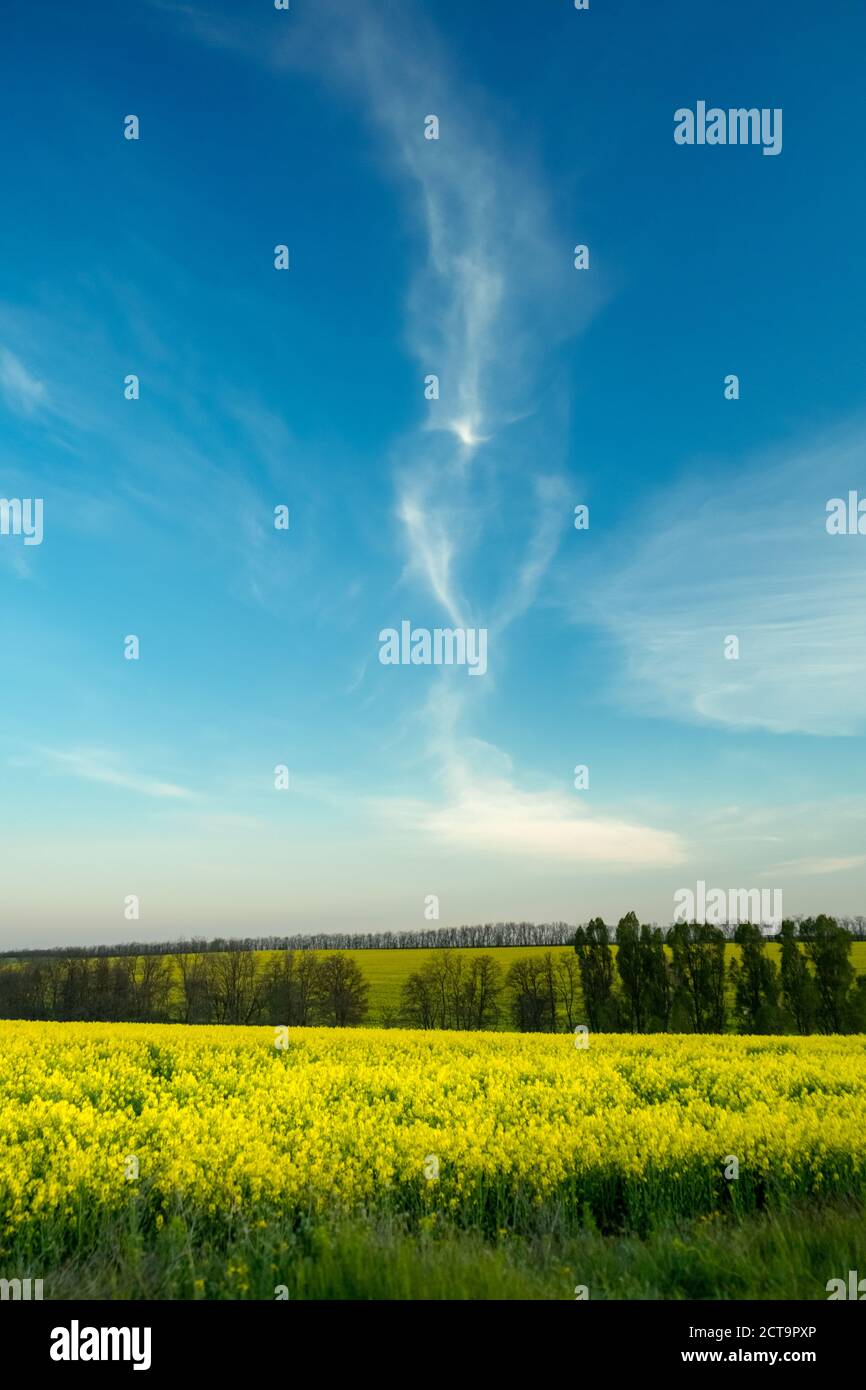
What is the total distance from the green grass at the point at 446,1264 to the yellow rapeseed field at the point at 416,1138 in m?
0.86

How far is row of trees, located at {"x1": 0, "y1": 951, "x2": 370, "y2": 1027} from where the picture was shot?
6331 cm

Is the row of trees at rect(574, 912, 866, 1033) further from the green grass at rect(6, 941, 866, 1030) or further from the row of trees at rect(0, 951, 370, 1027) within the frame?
the row of trees at rect(0, 951, 370, 1027)

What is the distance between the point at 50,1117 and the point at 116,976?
229 ft

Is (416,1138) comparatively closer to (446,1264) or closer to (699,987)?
(446,1264)

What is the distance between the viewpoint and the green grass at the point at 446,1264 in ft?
16.7

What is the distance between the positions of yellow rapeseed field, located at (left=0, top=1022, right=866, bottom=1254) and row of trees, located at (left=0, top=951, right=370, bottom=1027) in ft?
172

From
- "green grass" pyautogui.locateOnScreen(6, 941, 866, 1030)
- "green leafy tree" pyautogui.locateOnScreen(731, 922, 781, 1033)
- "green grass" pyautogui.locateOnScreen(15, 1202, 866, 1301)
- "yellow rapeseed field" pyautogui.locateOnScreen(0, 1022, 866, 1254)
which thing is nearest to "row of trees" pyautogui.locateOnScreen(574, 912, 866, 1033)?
"green leafy tree" pyautogui.locateOnScreen(731, 922, 781, 1033)

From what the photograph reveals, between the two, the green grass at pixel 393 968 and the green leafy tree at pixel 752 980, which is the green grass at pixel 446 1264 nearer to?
the green leafy tree at pixel 752 980

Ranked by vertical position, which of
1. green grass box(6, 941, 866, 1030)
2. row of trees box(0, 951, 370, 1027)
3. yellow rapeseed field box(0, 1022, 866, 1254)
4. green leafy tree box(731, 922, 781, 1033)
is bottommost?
green grass box(6, 941, 866, 1030)

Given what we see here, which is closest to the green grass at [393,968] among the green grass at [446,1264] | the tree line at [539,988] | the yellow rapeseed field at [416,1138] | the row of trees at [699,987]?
the tree line at [539,988]

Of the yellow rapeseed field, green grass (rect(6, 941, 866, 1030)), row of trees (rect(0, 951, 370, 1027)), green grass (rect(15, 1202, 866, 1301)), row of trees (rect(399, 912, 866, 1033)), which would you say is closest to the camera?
green grass (rect(15, 1202, 866, 1301))
